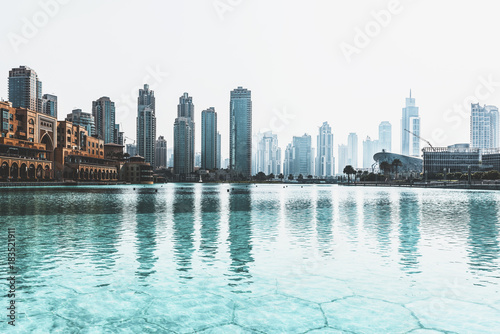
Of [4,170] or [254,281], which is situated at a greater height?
[4,170]

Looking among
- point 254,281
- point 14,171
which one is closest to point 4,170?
point 14,171

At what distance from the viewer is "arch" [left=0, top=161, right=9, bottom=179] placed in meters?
112

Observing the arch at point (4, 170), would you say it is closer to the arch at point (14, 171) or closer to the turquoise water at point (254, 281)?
the arch at point (14, 171)

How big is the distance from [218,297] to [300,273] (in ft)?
13.2

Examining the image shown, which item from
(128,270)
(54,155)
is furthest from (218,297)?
(54,155)

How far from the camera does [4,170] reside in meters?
113

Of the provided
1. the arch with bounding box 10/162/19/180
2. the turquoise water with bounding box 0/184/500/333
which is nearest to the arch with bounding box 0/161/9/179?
the arch with bounding box 10/162/19/180

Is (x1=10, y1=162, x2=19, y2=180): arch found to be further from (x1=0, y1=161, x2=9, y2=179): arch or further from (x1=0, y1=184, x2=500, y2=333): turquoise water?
(x1=0, y1=184, x2=500, y2=333): turquoise water

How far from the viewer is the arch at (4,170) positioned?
11172 cm

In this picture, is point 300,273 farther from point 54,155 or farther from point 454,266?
point 54,155

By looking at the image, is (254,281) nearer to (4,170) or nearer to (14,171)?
(4,170)

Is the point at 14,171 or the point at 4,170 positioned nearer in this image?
the point at 4,170

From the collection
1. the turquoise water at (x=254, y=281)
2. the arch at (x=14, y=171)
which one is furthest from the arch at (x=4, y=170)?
the turquoise water at (x=254, y=281)

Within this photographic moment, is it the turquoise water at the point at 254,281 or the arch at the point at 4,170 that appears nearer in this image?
the turquoise water at the point at 254,281
